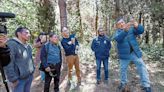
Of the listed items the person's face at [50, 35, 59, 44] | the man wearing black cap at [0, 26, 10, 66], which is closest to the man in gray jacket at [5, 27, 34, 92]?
the person's face at [50, 35, 59, 44]

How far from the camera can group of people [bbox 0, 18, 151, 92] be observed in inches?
192

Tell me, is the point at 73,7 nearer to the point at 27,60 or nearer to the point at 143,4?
the point at 143,4

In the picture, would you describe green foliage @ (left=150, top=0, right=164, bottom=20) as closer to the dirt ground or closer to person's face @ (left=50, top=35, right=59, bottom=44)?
the dirt ground

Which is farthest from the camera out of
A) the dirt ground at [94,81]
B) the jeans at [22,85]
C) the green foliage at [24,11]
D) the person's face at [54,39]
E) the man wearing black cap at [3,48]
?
the green foliage at [24,11]

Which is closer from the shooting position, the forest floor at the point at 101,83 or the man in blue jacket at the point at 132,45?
the man in blue jacket at the point at 132,45

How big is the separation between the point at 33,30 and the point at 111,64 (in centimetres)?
520

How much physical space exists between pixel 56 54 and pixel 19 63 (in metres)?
1.86

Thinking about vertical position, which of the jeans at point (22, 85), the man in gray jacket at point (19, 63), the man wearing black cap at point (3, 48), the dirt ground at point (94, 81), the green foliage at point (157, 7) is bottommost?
the dirt ground at point (94, 81)

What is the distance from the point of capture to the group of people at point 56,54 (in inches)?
192

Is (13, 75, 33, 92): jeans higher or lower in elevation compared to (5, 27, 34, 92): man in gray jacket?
lower

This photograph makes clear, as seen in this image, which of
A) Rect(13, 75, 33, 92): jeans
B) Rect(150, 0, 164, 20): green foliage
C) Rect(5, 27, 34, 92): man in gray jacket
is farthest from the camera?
Rect(150, 0, 164, 20): green foliage

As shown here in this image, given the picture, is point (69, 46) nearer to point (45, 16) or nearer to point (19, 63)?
point (19, 63)

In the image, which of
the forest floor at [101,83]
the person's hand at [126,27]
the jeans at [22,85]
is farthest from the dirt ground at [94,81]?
the jeans at [22,85]

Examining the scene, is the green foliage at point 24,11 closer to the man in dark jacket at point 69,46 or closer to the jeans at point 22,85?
the man in dark jacket at point 69,46
